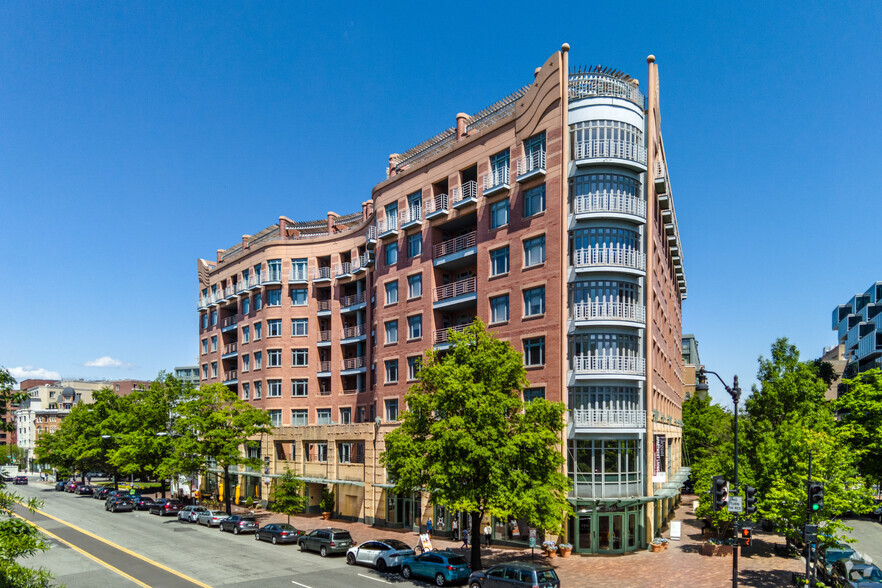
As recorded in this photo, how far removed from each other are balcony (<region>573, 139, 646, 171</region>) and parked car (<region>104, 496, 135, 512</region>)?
50001 millimetres

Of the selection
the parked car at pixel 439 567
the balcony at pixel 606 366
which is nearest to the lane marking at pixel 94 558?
the parked car at pixel 439 567

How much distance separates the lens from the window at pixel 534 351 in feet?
132

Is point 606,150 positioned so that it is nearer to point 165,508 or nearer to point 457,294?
point 457,294

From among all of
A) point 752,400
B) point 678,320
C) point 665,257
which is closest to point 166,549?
point 752,400

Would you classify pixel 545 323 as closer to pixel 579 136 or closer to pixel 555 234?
pixel 555 234

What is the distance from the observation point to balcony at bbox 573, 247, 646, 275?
39.1 metres

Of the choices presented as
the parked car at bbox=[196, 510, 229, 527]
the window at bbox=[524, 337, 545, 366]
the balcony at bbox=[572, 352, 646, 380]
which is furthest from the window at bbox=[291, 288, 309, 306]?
the balcony at bbox=[572, 352, 646, 380]

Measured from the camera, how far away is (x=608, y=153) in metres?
39.7

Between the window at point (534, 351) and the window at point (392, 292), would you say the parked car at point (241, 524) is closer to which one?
the window at point (392, 292)

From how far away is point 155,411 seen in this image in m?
66.9

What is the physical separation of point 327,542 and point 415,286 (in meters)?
20.2

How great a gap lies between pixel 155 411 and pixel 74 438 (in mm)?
23214

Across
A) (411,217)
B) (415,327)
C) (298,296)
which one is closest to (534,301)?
(415,327)

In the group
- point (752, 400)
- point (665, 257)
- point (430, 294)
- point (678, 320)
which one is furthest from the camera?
point (678, 320)
